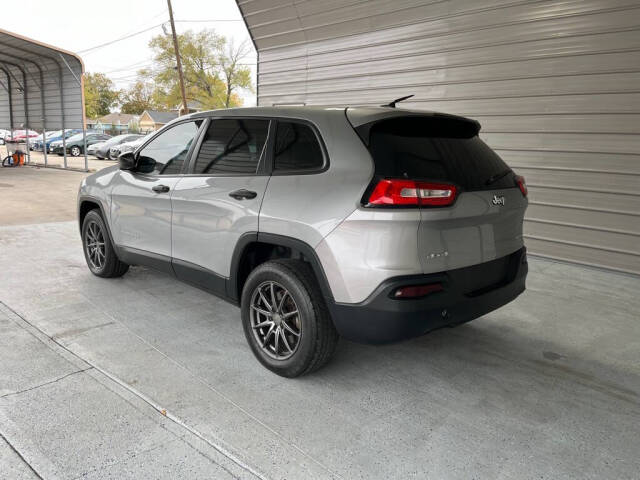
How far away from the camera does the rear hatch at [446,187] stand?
7.98 feet

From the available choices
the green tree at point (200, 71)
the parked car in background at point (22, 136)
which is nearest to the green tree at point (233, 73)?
the green tree at point (200, 71)

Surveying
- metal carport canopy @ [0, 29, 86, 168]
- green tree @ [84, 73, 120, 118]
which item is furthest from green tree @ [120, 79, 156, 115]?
metal carport canopy @ [0, 29, 86, 168]

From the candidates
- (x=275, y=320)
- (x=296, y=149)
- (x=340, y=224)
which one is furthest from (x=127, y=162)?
(x=340, y=224)

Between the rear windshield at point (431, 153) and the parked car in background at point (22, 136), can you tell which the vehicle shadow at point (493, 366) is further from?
the parked car in background at point (22, 136)

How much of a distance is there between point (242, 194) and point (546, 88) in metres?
4.78

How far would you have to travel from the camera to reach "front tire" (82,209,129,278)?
15.1 ft

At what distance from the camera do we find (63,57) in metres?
16.0

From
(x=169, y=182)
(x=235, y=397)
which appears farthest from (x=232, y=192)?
(x=235, y=397)

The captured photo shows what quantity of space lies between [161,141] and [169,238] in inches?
34.8

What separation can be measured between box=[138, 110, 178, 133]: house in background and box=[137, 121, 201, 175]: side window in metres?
68.0

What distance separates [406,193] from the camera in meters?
2.41

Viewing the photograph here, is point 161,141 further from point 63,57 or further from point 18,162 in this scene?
point 18,162

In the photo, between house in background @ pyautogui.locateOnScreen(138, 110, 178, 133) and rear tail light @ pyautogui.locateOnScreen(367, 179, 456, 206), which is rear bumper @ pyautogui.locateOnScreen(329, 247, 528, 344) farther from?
house in background @ pyautogui.locateOnScreen(138, 110, 178, 133)

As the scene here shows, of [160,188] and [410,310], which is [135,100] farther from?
[410,310]
